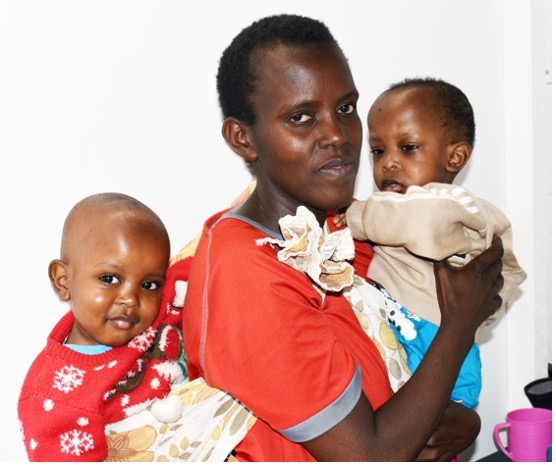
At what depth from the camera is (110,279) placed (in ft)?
5.05

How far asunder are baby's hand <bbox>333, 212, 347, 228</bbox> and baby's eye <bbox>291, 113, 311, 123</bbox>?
414mm

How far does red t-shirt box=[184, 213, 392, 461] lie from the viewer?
1.27 metres

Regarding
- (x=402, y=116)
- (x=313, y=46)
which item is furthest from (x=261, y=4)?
(x=313, y=46)

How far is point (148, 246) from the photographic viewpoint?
1553mm

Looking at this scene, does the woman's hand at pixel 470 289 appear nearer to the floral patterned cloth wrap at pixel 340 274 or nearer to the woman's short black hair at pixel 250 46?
the floral patterned cloth wrap at pixel 340 274

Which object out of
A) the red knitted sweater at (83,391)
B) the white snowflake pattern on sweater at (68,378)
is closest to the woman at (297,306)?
the red knitted sweater at (83,391)

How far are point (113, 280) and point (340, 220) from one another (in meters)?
0.55

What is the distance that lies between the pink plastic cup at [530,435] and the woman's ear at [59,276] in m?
1.64

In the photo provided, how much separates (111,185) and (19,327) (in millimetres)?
391

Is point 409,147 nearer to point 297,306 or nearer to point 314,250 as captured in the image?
point 314,250

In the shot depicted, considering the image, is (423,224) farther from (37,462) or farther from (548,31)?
(548,31)

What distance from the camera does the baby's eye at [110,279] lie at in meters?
1.53

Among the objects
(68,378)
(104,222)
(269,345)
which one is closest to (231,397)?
(269,345)

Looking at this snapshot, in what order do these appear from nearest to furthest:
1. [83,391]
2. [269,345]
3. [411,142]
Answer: [269,345] → [83,391] → [411,142]
